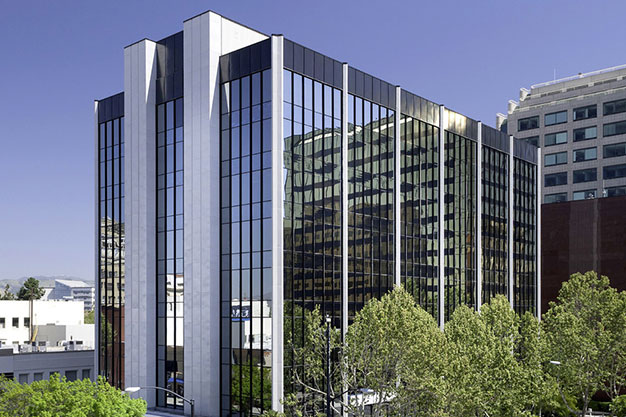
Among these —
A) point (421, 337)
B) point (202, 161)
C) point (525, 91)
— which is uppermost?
point (525, 91)

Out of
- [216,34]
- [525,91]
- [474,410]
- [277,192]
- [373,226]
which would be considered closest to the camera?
[474,410]

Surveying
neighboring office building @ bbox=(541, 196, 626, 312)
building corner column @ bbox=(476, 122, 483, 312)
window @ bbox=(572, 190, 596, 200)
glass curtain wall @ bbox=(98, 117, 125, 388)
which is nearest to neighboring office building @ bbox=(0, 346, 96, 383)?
glass curtain wall @ bbox=(98, 117, 125, 388)

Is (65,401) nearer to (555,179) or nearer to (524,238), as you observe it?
(524,238)

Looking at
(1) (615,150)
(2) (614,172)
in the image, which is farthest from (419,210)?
(1) (615,150)

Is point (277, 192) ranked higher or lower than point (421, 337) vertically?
higher

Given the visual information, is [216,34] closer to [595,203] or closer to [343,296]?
[343,296]

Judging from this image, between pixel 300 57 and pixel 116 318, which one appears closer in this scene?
pixel 300 57

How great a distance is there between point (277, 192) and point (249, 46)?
1085cm

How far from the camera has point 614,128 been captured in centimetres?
10444

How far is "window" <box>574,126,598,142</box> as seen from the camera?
106m

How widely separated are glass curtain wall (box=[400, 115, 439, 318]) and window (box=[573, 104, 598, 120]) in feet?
179

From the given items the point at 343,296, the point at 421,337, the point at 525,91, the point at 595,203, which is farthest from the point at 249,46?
the point at 525,91

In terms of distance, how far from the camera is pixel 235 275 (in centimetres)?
4791

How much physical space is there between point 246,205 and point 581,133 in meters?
77.5
